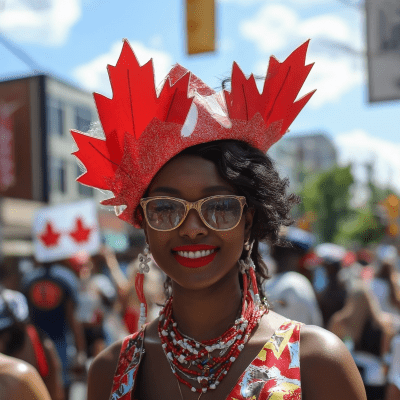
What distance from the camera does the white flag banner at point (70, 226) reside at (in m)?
7.16

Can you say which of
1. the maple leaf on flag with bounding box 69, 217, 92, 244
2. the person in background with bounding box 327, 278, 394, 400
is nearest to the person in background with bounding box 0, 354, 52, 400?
the person in background with bounding box 327, 278, 394, 400

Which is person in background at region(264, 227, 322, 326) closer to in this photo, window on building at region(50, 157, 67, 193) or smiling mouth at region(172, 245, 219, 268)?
smiling mouth at region(172, 245, 219, 268)

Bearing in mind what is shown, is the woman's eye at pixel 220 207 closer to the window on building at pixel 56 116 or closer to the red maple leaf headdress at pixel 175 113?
the red maple leaf headdress at pixel 175 113

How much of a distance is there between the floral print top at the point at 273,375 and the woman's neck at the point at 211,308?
0.55 ft

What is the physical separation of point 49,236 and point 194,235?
18.9ft

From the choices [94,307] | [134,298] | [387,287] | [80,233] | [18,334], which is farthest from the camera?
[80,233]

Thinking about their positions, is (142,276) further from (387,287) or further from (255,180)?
(387,287)

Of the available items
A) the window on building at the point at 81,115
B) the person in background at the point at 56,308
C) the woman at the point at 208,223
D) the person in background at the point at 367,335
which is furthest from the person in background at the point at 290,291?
the window on building at the point at 81,115

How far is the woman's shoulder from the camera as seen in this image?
154 centimetres

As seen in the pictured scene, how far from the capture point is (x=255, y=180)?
68.1 inches

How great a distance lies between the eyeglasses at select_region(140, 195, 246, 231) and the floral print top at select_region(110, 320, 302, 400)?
0.37 metres

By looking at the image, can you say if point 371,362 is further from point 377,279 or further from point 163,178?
point 163,178

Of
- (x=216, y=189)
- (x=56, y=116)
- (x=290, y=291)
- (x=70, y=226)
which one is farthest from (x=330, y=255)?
(x=56, y=116)

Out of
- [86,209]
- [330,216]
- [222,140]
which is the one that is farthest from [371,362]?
[330,216]
